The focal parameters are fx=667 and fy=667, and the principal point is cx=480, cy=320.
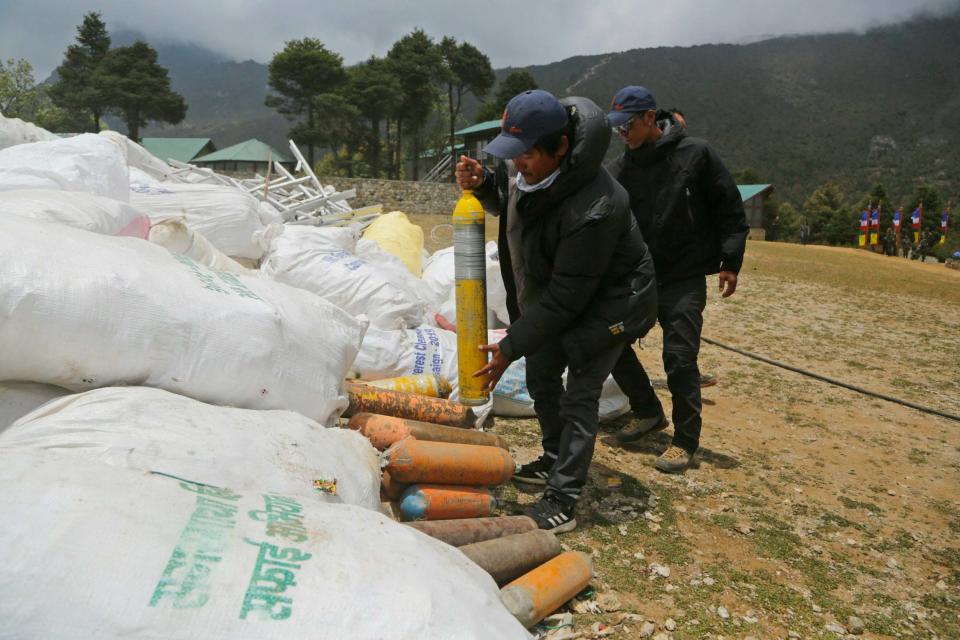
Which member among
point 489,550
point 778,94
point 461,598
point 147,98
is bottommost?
point 489,550

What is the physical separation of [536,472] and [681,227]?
1378mm

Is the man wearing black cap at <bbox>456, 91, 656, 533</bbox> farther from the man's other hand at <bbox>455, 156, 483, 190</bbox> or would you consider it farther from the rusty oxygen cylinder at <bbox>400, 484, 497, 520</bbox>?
the rusty oxygen cylinder at <bbox>400, 484, 497, 520</bbox>

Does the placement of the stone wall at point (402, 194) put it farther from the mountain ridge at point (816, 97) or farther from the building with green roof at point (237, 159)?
the mountain ridge at point (816, 97)

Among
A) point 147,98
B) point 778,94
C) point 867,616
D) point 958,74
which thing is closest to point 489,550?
point 867,616

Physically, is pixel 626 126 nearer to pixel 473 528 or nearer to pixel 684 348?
pixel 684 348

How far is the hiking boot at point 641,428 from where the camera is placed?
11.7ft

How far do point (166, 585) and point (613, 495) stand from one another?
2.13 m

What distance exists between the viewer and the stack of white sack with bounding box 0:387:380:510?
1.62 m

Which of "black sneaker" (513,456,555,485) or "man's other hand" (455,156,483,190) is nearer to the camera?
"man's other hand" (455,156,483,190)

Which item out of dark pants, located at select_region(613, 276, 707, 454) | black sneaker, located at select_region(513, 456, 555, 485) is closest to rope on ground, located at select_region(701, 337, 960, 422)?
dark pants, located at select_region(613, 276, 707, 454)

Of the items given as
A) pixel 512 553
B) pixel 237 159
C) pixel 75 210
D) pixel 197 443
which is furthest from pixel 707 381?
pixel 237 159

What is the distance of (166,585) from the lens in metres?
1.15

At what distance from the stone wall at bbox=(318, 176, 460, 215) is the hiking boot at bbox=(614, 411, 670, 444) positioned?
22139 mm

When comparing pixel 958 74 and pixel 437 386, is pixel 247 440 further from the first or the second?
pixel 958 74
